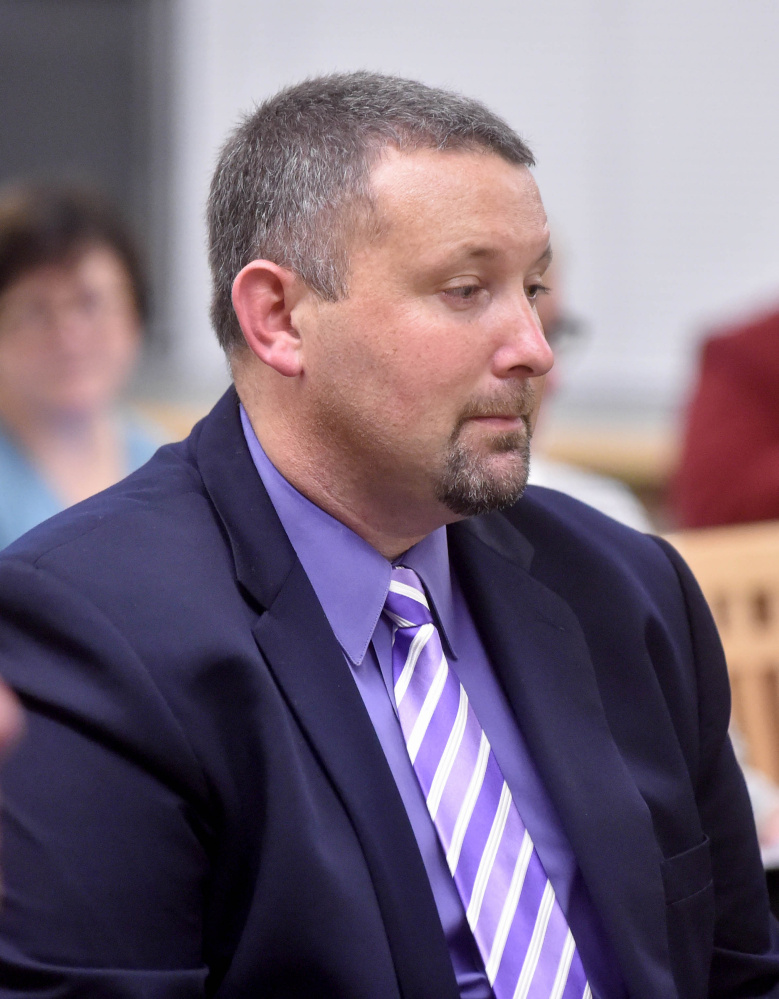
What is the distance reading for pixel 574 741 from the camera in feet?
3.55

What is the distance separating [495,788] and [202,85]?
3.80 meters

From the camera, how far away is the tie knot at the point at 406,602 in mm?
1081

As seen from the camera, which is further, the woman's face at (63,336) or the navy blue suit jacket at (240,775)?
the woman's face at (63,336)

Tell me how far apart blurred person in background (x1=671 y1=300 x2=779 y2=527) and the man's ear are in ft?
5.34

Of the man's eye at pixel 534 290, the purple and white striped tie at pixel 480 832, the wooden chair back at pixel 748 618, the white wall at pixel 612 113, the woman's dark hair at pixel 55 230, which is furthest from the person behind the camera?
the white wall at pixel 612 113

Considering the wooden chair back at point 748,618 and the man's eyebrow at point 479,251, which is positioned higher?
the man's eyebrow at point 479,251

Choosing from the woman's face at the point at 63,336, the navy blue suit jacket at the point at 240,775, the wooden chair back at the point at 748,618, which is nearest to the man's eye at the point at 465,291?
the navy blue suit jacket at the point at 240,775

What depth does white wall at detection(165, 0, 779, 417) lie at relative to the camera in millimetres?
3975

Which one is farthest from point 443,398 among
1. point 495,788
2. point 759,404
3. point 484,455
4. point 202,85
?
point 202,85

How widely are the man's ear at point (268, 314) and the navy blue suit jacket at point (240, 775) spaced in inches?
3.4

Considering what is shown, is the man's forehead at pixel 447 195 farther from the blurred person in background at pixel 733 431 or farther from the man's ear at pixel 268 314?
the blurred person in background at pixel 733 431

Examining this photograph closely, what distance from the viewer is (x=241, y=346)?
1.13 metres

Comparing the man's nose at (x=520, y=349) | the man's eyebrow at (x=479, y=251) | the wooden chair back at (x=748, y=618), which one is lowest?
the wooden chair back at (x=748, y=618)

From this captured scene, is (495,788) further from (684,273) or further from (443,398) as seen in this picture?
(684,273)
